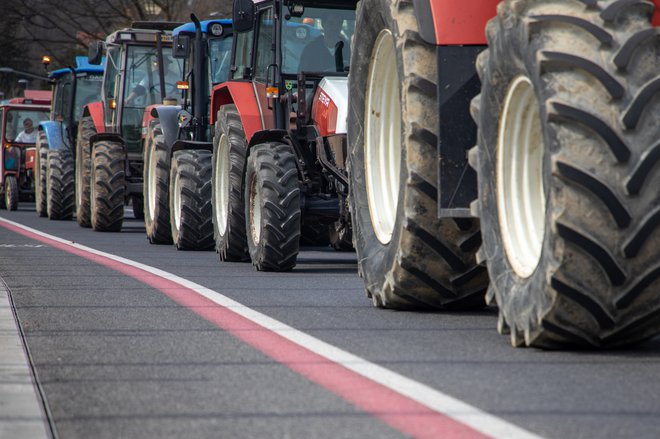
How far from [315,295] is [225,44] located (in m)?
8.36

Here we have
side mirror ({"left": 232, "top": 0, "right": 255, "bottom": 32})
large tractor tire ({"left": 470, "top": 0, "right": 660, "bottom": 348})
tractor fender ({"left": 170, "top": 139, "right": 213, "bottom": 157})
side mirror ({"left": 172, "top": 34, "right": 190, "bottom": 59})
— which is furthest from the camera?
side mirror ({"left": 172, "top": 34, "right": 190, "bottom": 59})

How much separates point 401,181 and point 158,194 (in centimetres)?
960

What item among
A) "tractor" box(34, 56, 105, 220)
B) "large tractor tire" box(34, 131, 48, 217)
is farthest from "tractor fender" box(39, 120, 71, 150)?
"large tractor tire" box(34, 131, 48, 217)

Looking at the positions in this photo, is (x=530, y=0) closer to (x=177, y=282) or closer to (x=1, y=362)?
(x=1, y=362)

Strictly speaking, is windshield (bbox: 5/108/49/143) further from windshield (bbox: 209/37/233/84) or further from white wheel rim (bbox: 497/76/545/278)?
white wheel rim (bbox: 497/76/545/278)

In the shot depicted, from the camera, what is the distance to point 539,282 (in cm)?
612

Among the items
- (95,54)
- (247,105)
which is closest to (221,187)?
(247,105)

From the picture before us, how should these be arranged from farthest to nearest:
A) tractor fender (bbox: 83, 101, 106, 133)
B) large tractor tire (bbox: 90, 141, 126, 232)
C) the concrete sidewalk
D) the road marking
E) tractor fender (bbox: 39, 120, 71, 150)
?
tractor fender (bbox: 39, 120, 71, 150)
tractor fender (bbox: 83, 101, 106, 133)
large tractor tire (bbox: 90, 141, 126, 232)
the concrete sidewalk
the road marking

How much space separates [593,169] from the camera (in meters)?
5.74

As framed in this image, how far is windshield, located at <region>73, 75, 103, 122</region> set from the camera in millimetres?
26484

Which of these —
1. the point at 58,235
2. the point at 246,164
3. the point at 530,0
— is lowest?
the point at 58,235

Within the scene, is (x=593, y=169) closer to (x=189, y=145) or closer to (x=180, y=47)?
(x=189, y=145)

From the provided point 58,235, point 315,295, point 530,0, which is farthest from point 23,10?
point 530,0

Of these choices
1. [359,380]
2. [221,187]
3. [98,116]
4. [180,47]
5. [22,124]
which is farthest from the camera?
[22,124]
